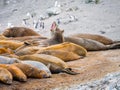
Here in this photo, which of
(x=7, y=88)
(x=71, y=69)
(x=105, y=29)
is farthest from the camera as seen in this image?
(x=105, y=29)

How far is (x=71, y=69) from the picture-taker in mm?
8594

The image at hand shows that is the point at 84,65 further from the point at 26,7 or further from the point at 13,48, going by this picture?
the point at 26,7

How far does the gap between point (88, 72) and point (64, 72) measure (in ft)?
1.44

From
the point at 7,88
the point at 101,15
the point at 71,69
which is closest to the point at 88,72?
the point at 71,69

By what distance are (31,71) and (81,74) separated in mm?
958

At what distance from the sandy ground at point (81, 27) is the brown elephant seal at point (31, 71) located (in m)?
0.11

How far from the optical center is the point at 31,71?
787 cm

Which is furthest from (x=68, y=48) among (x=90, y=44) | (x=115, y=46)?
(x=115, y=46)

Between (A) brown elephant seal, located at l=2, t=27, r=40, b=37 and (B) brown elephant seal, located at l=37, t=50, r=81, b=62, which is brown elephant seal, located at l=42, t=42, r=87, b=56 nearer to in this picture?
(B) brown elephant seal, located at l=37, t=50, r=81, b=62

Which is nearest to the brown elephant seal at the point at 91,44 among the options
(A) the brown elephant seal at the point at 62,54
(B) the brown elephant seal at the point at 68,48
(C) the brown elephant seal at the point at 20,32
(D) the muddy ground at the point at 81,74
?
(D) the muddy ground at the point at 81,74

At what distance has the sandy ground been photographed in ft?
25.2

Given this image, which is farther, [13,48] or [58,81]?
[13,48]

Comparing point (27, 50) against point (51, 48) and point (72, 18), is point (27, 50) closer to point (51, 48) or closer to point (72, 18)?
point (51, 48)

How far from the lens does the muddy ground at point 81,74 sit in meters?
7.45
